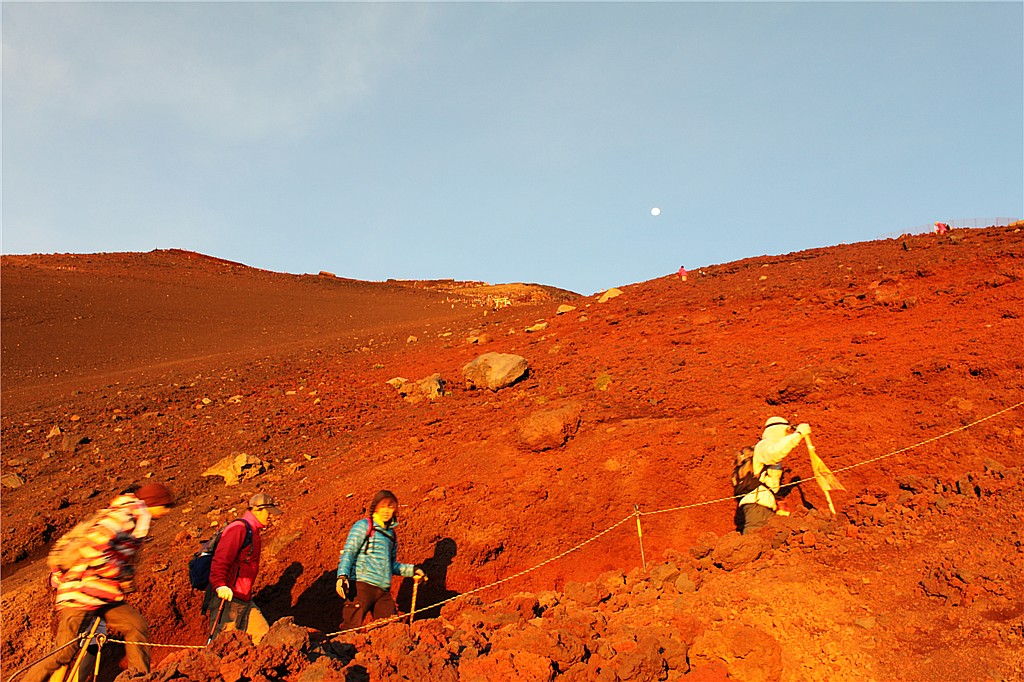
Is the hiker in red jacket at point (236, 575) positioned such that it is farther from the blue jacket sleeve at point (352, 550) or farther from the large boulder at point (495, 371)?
the large boulder at point (495, 371)

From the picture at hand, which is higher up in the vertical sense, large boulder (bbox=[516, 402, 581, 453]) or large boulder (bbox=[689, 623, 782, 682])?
large boulder (bbox=[516, 402, 581, 453])

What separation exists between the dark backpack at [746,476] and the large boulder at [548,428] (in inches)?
103

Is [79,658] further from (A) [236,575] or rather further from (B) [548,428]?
(B) [548,428]

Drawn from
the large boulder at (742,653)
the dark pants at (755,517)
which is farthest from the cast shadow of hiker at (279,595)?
the dark pants at (755,517)

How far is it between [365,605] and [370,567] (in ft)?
0.91

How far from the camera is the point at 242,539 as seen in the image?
4.63m

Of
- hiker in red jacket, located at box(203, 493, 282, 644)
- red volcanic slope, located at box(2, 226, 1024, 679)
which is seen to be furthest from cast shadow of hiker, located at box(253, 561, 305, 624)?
hiker in red jacket, located at box(203, 493, 282, 644)

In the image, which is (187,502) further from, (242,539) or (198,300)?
(198,300)

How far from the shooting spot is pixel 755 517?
538cm

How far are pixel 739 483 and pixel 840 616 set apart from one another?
1823 mm

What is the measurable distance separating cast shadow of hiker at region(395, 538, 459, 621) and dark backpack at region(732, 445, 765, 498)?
295 cm

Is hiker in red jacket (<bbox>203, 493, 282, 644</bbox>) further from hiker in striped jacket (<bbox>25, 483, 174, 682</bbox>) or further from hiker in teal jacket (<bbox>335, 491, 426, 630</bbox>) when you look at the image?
hiker in teal jacket (<bbox>335, 491, 426, 630</bbox>)

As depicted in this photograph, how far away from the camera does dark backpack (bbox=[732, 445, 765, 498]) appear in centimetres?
554

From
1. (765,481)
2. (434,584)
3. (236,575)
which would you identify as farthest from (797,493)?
(236,575)
